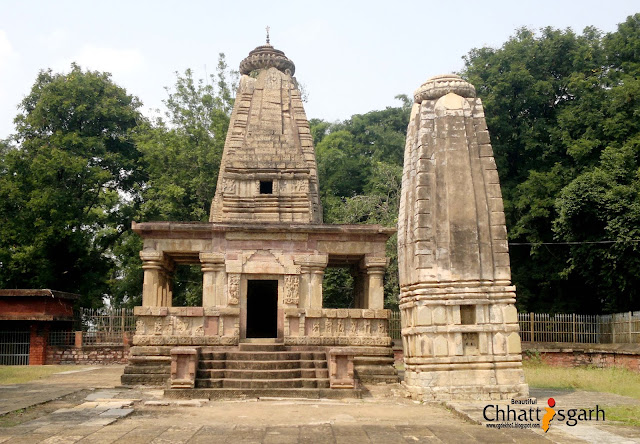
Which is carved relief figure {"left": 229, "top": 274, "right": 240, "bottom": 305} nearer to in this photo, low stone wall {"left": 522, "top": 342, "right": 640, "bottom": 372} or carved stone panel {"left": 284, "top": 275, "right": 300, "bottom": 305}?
carved stone panel {"left": 284, "top": 275, "right": 300, "bottom": 305}

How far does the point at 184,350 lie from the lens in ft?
41.5

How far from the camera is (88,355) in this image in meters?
23.9

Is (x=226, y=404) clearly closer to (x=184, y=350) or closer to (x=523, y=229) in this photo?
(x=184, y=350)

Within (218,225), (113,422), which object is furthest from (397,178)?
(113,422)

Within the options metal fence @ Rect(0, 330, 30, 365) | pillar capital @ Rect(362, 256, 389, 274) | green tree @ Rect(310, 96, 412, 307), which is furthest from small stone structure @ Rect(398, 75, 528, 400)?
metal fence @ Rect(0, 330, 30, 365)

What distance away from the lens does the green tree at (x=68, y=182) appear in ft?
92.5

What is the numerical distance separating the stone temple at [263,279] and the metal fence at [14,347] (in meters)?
8.99

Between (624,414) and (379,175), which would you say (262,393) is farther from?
(379,175)

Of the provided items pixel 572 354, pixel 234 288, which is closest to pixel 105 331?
pixel 234 288

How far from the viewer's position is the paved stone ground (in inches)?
303

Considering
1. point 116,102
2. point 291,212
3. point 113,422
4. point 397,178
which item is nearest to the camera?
point 113,422

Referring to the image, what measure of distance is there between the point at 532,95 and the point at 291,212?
1568 cm

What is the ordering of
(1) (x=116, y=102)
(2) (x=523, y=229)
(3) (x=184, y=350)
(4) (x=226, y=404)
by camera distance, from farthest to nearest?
(1) (x=116, y=102) < (2) (x=523, y=229) < (3) (x=184, y=350) < (4) (x=226, y=404)

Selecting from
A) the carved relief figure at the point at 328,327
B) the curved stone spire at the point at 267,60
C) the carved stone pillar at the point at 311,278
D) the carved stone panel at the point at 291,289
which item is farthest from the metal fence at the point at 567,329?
the curved stone spire at the point at 267,60
